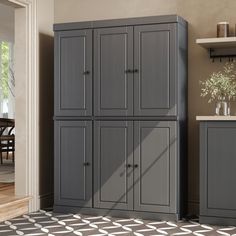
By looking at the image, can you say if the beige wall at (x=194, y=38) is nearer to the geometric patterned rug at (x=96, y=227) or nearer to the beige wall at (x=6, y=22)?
the geometric patterned rug at (x=96, y=227)

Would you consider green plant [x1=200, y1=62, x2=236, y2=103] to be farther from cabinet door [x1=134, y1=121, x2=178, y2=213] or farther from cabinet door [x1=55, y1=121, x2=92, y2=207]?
cabinet door [x1=55, y1=121, x2=92, y2=207]

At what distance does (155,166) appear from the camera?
15.0 feet

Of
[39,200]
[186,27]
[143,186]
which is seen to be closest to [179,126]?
[143,186]

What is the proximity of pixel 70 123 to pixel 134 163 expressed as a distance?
766mm

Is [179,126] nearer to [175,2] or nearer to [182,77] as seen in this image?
[182,77]

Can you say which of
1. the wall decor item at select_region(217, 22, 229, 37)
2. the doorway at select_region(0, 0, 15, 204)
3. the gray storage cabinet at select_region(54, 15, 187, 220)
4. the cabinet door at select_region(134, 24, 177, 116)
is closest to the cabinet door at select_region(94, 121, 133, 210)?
the gray storage cabinet at select_region(54, 15, 187, 220)

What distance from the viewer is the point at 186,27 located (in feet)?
16.0

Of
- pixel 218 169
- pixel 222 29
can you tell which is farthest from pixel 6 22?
pixel 218 169

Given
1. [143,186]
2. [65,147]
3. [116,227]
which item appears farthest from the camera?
[65,147]

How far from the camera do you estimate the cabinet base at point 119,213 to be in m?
4.52

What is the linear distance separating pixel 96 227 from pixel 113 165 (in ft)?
2.20

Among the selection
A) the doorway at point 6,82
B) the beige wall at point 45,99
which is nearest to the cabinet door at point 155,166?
the beige wall at point 45,99

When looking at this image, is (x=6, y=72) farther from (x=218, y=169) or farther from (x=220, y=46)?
(x=218, y=169)

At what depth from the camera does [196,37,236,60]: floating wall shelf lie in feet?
14.7
